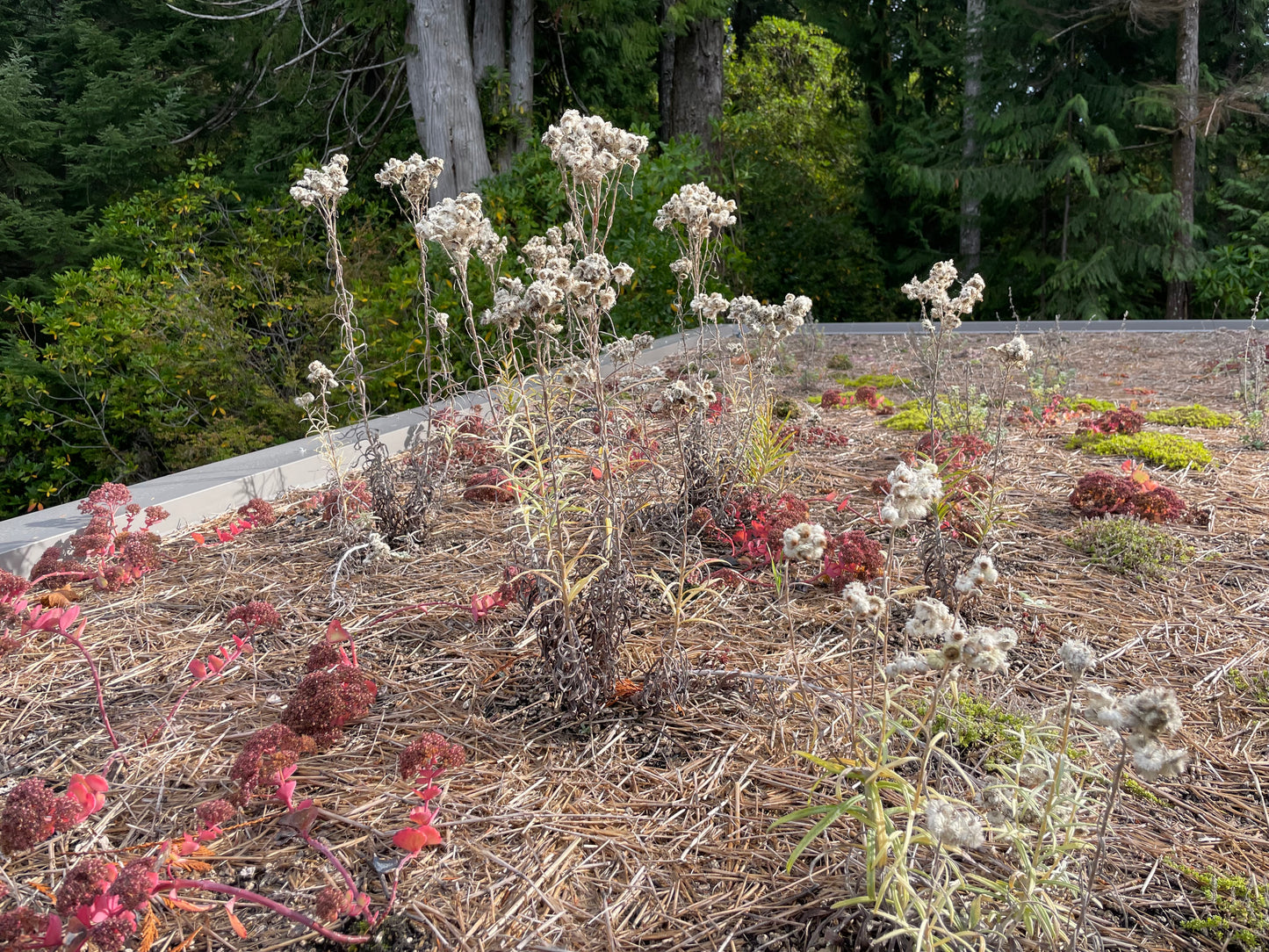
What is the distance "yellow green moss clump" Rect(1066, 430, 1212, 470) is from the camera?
3.75 m

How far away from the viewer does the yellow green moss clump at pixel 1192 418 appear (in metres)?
4.40

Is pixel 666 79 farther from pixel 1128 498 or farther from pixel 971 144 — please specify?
pixel 1128 498

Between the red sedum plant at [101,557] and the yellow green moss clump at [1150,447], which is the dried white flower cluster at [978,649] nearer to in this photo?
the red sedum plant at [101,557]

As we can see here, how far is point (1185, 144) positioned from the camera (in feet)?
31.9

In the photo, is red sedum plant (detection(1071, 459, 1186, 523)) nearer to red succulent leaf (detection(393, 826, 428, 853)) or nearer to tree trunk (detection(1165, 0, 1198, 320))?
red succulent leaf (detection(393, 826, 428, 853))

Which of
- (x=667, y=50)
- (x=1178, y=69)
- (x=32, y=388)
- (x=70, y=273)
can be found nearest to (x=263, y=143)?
(x=70, y=273)

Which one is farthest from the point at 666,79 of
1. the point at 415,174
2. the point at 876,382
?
the point at 415,174

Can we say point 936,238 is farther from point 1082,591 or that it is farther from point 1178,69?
point 1082,591

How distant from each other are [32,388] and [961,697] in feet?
28.4

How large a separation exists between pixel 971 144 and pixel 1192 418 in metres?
8.06

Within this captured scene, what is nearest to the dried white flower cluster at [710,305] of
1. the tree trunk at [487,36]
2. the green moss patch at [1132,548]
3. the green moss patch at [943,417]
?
the green moss patch at [943,417]

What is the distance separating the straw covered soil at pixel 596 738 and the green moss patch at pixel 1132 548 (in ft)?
0.17

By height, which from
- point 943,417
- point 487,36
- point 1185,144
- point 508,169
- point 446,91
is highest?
point 487,36

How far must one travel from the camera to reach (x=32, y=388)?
25.4 feet
